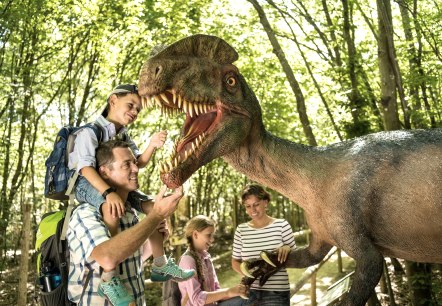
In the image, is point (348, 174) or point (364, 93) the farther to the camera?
point (364, 93)

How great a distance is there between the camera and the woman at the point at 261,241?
4.36m

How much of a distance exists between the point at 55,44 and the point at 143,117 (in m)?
6.78

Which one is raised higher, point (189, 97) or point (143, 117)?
point (143, 117)

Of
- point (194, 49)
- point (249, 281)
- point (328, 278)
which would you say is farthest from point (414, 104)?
point (194, 49)

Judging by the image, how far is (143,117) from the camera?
18.4 metres

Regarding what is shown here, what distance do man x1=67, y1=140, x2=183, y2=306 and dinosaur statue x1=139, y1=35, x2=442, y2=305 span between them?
1.24ft

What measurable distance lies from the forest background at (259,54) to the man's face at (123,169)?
2452 mm

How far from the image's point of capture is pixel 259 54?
13.8 meters

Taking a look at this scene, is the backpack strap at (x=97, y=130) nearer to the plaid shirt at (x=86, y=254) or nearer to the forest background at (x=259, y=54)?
the plaid shirt at (x=86, y=254)

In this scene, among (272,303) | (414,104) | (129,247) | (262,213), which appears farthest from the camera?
(414,104)

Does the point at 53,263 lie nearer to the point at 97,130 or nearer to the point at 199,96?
the point at 97,130

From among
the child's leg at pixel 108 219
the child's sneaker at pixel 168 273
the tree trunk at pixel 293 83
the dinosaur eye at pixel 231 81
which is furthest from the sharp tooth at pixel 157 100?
the tree trunk at pixel 293 83

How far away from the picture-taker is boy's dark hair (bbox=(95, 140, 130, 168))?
10.0 ft

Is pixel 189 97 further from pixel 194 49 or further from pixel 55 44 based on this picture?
pixel 55 44
